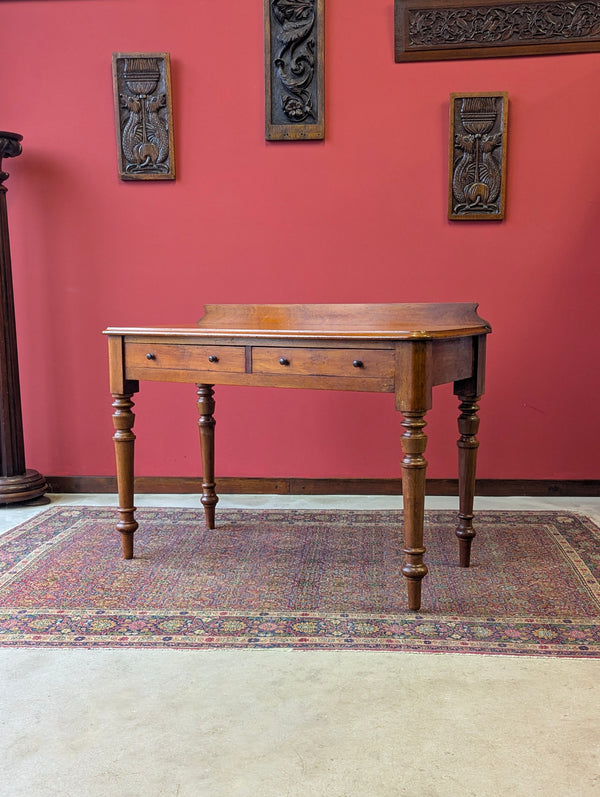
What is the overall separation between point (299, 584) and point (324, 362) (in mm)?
760

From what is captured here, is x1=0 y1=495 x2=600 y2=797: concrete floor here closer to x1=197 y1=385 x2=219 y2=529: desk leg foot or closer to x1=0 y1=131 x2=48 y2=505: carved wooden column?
x1=197 y1=385 x2=219 y2=529: desk leg foot

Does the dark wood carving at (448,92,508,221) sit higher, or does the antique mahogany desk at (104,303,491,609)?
the dark wood carving at (448,92,508,221)

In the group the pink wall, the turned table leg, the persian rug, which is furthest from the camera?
the pink wall

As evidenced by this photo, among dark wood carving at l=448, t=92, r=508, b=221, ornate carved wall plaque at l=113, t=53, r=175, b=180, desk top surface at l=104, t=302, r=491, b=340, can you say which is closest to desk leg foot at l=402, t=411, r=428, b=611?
desk top surface at l=104, t=302, r=491, b=340

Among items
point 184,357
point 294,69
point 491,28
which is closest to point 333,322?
point 184,357

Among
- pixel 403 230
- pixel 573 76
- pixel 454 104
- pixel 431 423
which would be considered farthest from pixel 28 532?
pixel 573 76

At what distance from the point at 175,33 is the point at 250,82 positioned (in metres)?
0.42

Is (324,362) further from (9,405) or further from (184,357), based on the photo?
(9,405)

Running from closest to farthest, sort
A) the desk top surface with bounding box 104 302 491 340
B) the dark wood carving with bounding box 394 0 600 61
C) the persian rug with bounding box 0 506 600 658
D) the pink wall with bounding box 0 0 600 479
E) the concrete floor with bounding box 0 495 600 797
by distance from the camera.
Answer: the concrete floor with bounding box 0 495 600 797, the persian rug with bounding box 0 506 600 658, the desk top surface with bounding box 104 302 491 340, the dark wood carving with bounding box 394 0 600 61, the pink wall with bounding box 0 0 600 479

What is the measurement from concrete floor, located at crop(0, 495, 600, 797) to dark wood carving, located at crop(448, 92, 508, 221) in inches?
85.0

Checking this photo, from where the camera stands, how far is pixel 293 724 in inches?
65.3

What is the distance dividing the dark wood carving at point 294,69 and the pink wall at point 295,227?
0.06 m

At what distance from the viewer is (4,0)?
11.6ft

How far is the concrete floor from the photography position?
1.46 m
